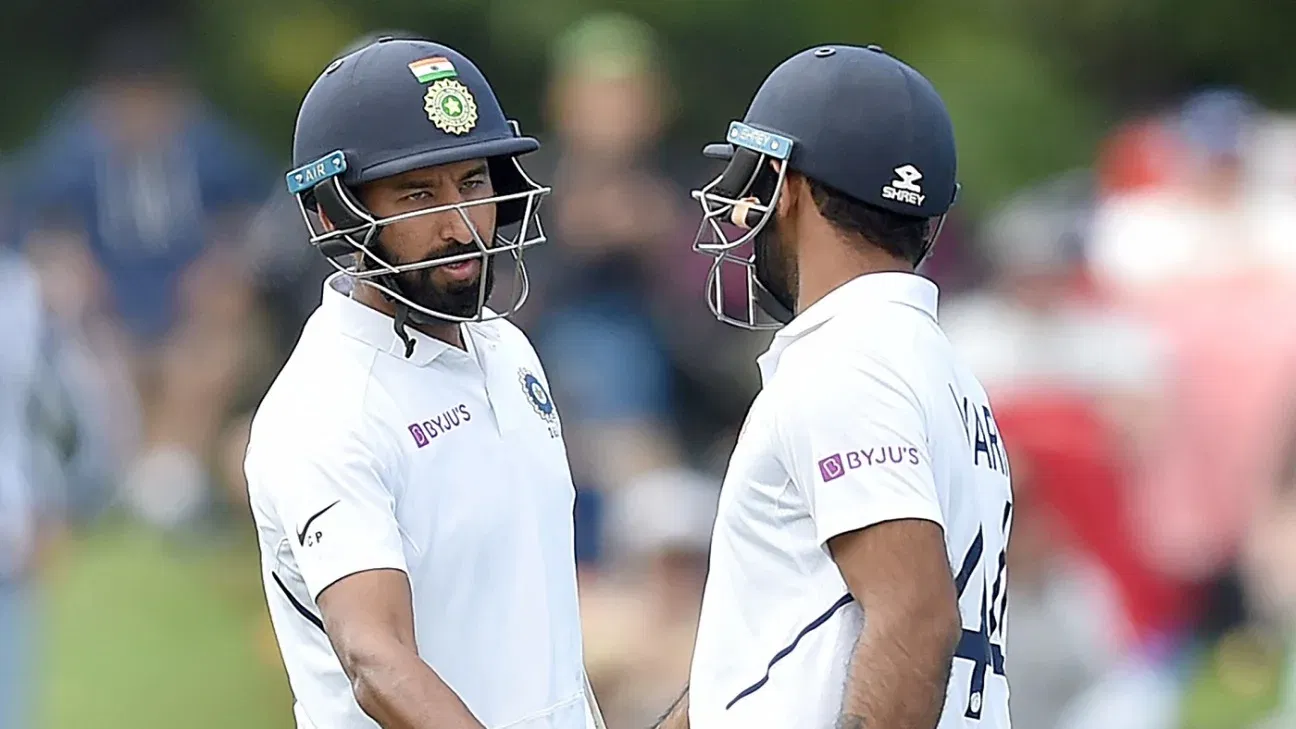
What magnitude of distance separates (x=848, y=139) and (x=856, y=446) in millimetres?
556

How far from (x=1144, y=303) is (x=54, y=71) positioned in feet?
24.0

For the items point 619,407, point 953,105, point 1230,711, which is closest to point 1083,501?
point 1230,711

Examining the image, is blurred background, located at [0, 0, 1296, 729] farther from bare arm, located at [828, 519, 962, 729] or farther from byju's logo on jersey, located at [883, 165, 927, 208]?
bare arm, located at [828, 519, 962, 729]

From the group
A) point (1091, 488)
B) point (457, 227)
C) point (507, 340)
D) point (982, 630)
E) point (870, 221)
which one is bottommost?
point (1091, 488)

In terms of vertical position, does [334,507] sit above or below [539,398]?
below

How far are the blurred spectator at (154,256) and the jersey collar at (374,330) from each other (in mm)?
7398

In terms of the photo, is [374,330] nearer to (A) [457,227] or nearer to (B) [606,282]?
(A) [457,227]

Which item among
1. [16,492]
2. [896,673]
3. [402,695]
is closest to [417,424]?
[402,695]

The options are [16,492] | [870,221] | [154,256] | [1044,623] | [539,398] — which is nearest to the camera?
[870,221]

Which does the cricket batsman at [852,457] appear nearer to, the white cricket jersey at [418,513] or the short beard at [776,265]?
the short beard at [776,265]

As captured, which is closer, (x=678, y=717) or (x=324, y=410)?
(x=324, y=410)

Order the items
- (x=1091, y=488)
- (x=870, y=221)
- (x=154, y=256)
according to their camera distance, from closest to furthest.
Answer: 1. (x=870, y=221)
2. (x=1091, y=488)
3. (x=154, y=256)

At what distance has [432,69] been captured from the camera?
4.28m

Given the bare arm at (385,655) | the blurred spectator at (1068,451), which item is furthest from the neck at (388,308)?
the blurred spectator at (1068,451)
